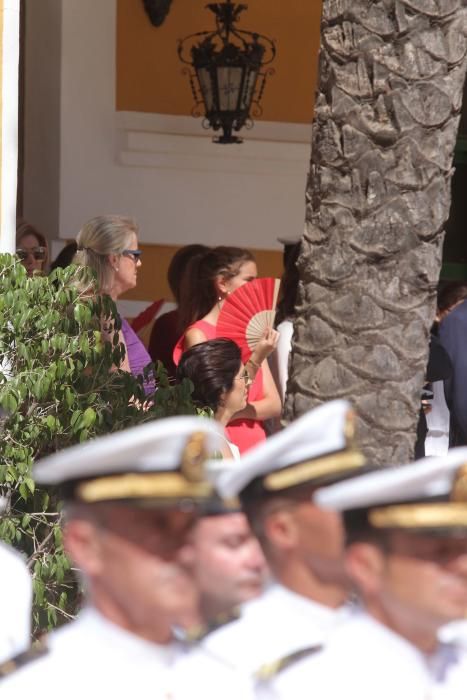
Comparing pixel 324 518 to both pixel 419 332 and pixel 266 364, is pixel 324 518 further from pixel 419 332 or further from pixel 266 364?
pixel 266 364

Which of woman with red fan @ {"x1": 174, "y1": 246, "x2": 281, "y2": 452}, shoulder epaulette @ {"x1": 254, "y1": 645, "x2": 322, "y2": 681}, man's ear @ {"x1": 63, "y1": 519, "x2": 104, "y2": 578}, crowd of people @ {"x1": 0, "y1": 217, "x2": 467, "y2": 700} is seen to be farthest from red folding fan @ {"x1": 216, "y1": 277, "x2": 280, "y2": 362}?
man's ear @ {"x1": 63, "y1": 519, "x2": 104, "y2": 578}

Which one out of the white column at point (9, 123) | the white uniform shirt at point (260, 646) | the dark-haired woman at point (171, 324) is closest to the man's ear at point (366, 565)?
the white uniform shirt at point (260, 646)

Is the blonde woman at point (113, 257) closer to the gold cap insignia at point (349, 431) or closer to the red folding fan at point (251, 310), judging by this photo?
the red folding fan at point (251, 310)

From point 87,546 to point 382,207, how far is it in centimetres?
227

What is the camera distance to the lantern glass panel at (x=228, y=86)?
833 centimetres

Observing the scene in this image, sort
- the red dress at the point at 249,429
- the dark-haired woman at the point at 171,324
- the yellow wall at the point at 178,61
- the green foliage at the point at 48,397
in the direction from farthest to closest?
the yellow wall at the point at 178,61, the dark-haired woman at the point at 171,324, the red dress at the point at 249,429, the green foliage at the point at 48,397

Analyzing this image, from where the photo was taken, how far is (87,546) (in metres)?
2.23

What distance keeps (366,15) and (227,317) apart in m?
1.61

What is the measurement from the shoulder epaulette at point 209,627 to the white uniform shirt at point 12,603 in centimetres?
32

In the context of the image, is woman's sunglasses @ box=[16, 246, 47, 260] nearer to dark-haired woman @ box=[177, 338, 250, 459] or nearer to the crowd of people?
dark-haired woman @ box=[177, 338, 250, 459]

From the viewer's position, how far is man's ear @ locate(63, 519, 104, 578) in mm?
Answer: 2219

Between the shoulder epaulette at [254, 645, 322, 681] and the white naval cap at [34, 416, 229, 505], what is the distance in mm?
313

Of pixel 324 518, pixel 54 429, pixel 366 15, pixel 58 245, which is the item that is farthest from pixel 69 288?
pixel 58 245

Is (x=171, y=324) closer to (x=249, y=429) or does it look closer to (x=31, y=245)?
(x=31, y=245)
